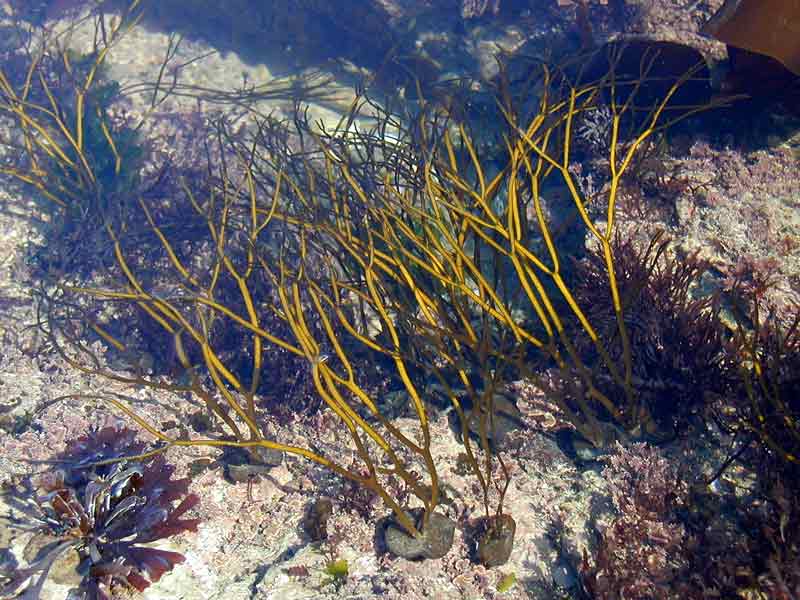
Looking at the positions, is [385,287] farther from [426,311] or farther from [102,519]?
[102,519]

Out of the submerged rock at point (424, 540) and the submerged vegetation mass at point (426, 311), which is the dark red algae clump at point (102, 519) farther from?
the submerged rock at point (424, 540)

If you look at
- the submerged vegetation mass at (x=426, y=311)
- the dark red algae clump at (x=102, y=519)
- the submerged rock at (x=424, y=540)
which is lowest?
the submerged rock at (x=424, y=540)

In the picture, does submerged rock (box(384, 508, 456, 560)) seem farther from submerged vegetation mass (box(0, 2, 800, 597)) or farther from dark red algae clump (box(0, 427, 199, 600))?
dark red algae clump (box(0, 427, 199, 600))

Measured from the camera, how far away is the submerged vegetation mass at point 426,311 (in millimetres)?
2879

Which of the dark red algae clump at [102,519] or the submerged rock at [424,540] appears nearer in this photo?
the dark red algae clump at [102,519]

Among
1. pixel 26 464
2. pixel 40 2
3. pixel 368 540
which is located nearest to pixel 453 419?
pixel 368 540

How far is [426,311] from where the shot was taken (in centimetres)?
285

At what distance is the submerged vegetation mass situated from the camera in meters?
2.88

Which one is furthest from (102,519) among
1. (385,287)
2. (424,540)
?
(385,287)

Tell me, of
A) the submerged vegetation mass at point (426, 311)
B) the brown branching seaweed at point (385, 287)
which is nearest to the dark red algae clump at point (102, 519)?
the submerged vegetation mass at point (426, 311)

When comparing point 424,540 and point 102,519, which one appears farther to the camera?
point 424,540

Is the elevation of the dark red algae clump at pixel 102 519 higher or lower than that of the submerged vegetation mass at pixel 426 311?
lower

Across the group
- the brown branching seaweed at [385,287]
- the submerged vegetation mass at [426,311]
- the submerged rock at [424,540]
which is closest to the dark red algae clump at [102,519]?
the submerged vegetation mass at [426,311]

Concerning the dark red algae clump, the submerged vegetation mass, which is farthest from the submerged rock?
the dark red algae clump
